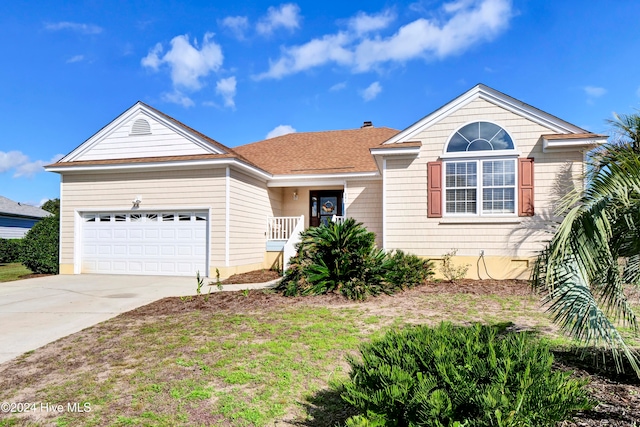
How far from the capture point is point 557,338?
4.86 metres

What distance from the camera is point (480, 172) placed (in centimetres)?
1043

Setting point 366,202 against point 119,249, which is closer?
point 119,249

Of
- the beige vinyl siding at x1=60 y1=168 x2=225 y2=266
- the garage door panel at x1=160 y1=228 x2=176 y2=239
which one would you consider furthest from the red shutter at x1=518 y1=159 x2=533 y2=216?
the garage door panel at x1=160 y1=228 x2=176 y2=239

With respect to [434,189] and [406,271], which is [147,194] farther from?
[434,189]

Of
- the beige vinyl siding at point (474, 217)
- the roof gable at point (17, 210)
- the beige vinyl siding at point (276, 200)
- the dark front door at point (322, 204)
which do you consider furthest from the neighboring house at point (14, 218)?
the beige vinyl siding at point (474, 217)

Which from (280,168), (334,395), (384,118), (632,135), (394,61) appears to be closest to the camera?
(334,395)

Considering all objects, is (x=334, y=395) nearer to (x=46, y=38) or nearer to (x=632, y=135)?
(x=632, y=135)

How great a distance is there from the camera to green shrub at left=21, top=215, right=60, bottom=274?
12797 mm

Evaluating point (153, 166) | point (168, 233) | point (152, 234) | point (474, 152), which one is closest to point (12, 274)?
point (152, 234)

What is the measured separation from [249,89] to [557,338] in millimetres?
15236

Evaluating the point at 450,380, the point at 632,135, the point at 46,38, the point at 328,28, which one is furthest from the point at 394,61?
the point at 450,380

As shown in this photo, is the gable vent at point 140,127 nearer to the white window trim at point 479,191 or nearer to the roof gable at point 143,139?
the roof gable at point 143,139

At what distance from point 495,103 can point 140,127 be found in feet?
36.9

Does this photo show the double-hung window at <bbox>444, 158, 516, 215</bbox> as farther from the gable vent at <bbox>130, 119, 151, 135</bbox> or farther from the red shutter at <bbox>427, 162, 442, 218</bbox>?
the gable vent at <bbox>130, 119, 151, 135</bbox>
